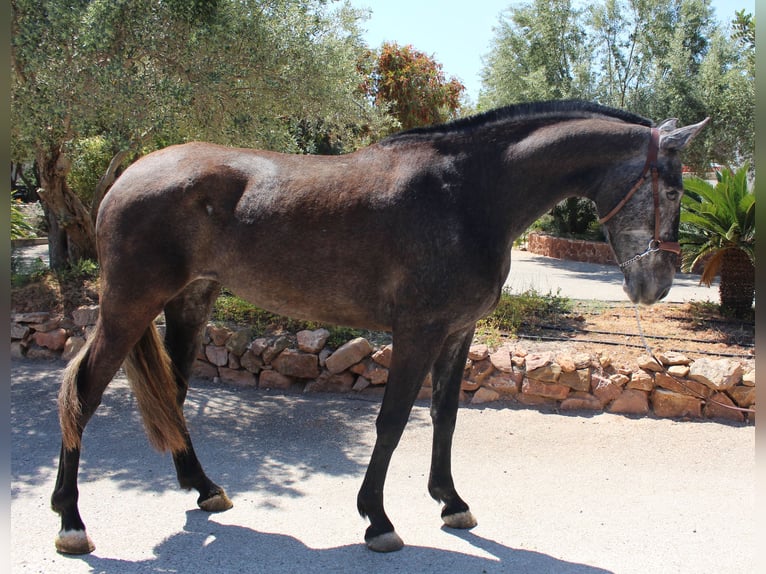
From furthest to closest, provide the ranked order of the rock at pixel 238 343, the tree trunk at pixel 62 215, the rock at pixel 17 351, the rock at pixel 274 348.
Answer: the tree trunk at pixel 62 215 < the rock at pixel 17 351 < the rock at pixel 238 343 < the rock at pixel 274 348

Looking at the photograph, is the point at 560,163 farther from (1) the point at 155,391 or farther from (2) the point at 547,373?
(2) the point at 547,373

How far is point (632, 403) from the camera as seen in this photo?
17.4ft

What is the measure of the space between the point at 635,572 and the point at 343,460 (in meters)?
2.11

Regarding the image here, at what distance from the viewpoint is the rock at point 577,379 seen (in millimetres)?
5387

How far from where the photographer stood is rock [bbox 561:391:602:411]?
5383 millimetres

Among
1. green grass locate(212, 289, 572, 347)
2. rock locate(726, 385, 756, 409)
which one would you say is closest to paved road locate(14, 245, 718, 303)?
green grass locate(212, 289, 572, 347)

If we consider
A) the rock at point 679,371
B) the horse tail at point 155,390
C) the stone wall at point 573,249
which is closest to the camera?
the horse tail at point 155,390

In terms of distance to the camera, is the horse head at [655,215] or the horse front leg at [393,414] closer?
the horse head at [655,215]

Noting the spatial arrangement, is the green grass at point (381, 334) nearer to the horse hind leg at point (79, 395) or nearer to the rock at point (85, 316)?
the rock at point (85, 316)

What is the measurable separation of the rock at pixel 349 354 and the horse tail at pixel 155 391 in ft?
7.92

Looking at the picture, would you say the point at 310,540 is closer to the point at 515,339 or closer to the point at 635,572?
the point at 635,572

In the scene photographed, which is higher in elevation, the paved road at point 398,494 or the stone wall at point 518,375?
the stone wall at point 518,375

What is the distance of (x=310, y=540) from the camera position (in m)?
3.30

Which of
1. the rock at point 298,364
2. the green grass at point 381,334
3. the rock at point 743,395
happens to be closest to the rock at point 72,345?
the green grass at point 381,334
